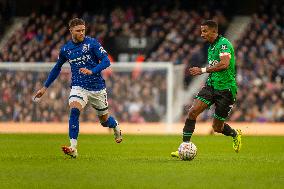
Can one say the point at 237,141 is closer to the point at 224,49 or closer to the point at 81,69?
the point at 224,49

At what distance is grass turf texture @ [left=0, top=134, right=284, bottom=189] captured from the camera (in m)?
9.68

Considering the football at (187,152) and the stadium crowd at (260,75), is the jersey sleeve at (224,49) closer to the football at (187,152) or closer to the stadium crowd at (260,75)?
the football at (187,152)

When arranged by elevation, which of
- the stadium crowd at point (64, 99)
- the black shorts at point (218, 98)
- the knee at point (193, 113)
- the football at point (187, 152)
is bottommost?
the stadium crowd at point (64, 99)

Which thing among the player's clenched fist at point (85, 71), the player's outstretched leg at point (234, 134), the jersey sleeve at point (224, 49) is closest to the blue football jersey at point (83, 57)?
the player's clenched fist at point (85, 71)

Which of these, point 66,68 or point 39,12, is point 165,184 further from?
point 39,12

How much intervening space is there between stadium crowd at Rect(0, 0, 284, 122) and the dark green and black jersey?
13.3m

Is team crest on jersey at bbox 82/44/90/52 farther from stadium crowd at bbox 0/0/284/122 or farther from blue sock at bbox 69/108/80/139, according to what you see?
stadium crowd at bbox 0/0/284/122

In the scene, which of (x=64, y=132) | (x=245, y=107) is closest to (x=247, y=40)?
(x=245, y=107)

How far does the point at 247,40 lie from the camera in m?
35.0

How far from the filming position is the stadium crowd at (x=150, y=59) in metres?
27.2

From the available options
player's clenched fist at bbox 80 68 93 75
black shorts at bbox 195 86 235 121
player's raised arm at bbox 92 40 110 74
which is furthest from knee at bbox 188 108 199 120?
player's clenched fist at bbox 80 68 93 75

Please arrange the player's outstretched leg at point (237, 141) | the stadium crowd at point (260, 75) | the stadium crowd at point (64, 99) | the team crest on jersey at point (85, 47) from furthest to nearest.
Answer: the stadium crowd at point (260, 75) < the stadium crowd at point (64, 99) < the player's outstretched leg at point (237, 141) < the team crest on jersey at point (85, 47)

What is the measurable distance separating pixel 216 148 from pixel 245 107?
45.5 ft

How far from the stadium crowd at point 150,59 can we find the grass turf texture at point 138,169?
10.2 metres
